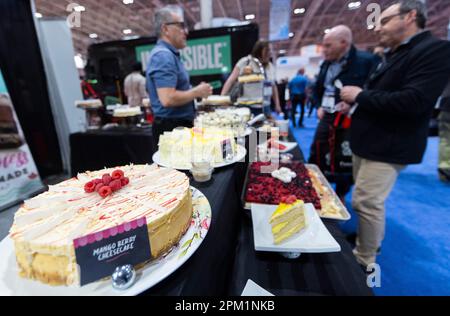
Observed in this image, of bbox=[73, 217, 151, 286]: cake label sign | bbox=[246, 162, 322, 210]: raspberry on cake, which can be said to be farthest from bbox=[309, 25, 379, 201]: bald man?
bbox=[73, 217, 151, 286]: cake label sign

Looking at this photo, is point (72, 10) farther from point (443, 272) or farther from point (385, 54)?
point (385, 54)

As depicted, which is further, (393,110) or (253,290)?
(393,110)

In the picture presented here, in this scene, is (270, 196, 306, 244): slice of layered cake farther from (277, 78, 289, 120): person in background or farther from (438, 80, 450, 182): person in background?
(277, 78, 289, 120): person in background

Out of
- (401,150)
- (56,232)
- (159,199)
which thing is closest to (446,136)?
(401,150)

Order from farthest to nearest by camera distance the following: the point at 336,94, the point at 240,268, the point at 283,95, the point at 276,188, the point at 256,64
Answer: the point at 283,95, the point at 256,64, the point at 336,94, the point at 276,188, the point at 240,268

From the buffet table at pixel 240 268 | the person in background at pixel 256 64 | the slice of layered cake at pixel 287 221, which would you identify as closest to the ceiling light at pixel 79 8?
the buffet table at pixel 240 268

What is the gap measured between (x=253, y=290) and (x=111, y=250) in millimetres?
469

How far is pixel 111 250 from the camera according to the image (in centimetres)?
45

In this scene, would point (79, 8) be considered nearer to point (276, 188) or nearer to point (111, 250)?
point (111, 250)

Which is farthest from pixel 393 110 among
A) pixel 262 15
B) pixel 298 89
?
pixel 298 89

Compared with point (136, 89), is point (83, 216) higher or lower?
lower

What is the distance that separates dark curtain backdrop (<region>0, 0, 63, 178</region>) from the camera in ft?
9.66

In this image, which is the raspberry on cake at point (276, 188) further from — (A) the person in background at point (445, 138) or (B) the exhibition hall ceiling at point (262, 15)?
(B) the exhibition hall ceiling at point (262, 15)

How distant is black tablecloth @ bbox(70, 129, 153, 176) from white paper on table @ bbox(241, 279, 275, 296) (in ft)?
7.00
